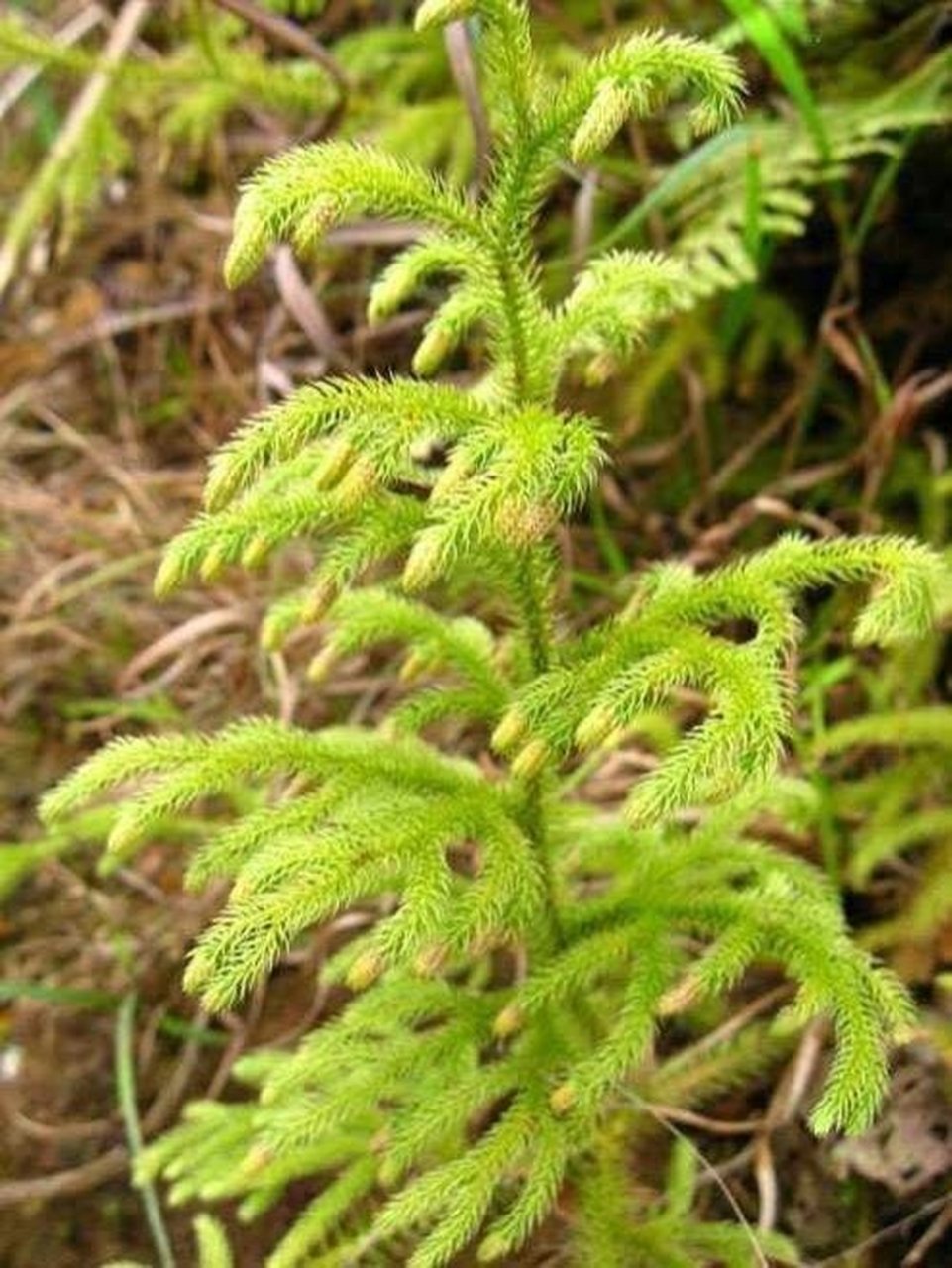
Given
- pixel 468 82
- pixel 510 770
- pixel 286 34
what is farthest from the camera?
pixel 286 34

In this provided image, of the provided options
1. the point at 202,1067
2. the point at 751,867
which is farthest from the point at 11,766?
the point at 751,867

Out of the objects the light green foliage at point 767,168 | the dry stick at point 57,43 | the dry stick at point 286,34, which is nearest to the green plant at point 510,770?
the light green foliage at point 767,168

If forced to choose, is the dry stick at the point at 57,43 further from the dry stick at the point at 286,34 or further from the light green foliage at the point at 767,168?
the light green foliage at the point at 767,168

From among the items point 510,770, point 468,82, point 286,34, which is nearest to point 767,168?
point 468,82

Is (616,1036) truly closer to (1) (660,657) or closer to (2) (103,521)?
(1) (660,657)

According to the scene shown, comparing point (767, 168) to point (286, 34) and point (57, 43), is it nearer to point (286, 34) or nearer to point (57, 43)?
point (286, 34)

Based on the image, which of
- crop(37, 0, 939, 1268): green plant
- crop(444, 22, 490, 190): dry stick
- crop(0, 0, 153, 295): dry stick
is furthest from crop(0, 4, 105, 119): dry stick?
crop(37, 0, 939, 1268): green plant
